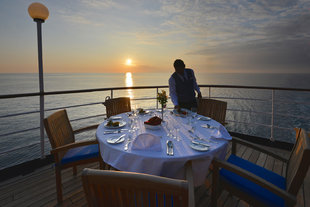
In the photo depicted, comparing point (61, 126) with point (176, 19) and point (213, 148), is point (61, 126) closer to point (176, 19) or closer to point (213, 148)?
point (213, 148)

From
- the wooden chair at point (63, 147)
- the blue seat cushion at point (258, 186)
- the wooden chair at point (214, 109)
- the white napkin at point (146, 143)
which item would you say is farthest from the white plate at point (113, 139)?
the wooden chair at point (214, 109)

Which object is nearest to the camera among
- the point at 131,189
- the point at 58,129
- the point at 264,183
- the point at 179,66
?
the point at 131,189

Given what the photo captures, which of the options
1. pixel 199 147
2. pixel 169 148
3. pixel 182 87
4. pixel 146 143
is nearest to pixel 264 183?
pixel 199 147

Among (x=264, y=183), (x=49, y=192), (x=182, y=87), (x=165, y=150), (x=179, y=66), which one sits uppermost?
(x=179, y=66)

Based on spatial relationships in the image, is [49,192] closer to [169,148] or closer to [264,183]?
[169,148]

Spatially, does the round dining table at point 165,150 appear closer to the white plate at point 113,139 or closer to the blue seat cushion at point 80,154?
the white plate at point 113,139

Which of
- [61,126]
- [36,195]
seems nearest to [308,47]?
[61,126]

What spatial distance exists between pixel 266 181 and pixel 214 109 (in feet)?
5.04

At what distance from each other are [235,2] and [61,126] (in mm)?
5570

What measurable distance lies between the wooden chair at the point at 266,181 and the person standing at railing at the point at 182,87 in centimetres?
140

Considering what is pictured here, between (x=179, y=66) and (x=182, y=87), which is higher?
(x=179, y=66)

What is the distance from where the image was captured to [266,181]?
1.06 m

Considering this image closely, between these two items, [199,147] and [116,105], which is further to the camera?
[116,105]

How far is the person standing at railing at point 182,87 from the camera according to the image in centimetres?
271
